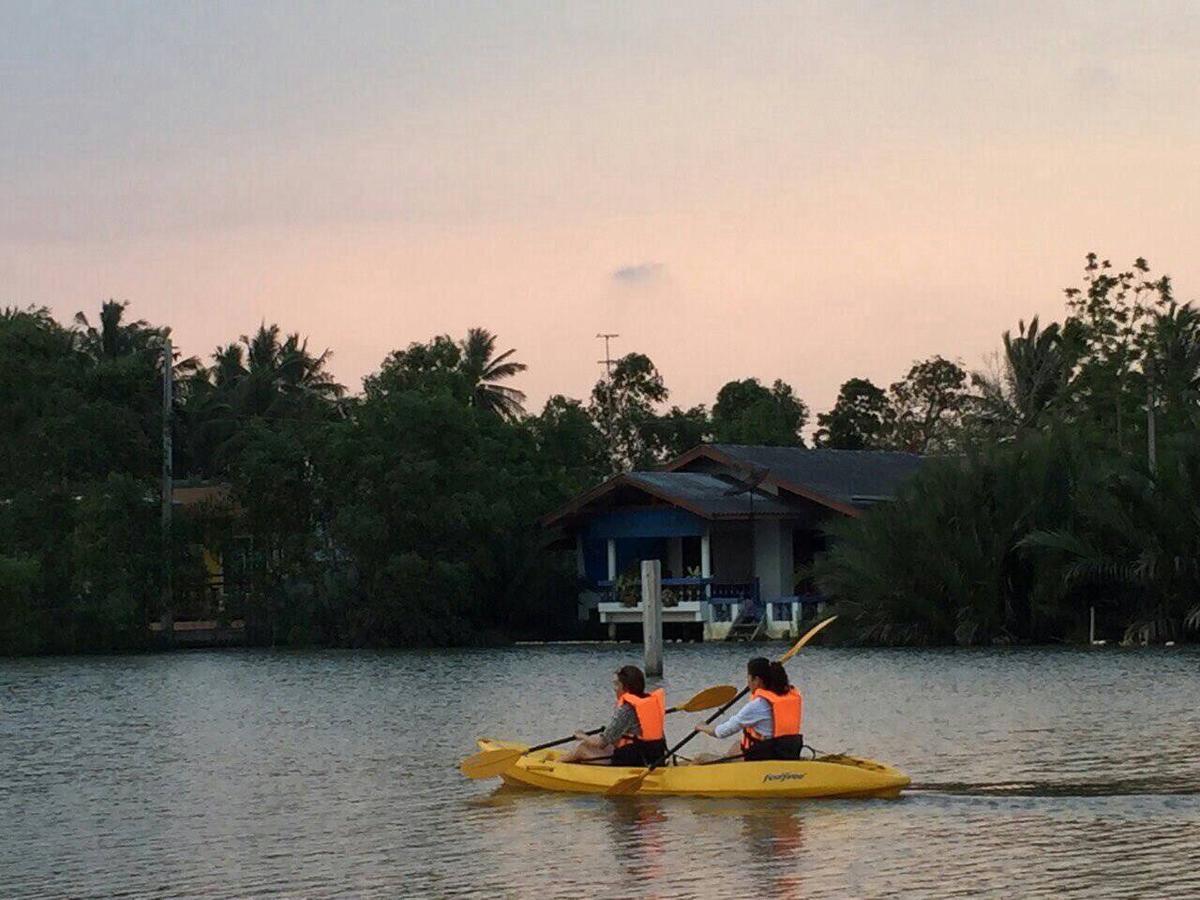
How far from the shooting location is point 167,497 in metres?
62.3

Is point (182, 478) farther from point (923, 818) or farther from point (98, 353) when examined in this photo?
point (923, 818)

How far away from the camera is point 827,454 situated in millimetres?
65625

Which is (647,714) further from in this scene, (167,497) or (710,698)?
(167,497)

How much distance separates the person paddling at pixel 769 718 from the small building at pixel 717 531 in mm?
35554

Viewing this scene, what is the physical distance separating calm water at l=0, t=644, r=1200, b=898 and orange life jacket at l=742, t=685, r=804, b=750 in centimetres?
72

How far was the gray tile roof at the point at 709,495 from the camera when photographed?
5803 centimetres

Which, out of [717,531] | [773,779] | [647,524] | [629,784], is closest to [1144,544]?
[647,524]

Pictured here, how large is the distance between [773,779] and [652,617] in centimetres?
2007

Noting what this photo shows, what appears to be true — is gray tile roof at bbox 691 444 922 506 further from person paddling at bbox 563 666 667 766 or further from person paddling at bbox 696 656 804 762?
person paddling at bbox 696 656 804 762

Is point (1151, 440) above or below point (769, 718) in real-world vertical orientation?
above

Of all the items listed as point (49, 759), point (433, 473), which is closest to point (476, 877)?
point (49, 759)

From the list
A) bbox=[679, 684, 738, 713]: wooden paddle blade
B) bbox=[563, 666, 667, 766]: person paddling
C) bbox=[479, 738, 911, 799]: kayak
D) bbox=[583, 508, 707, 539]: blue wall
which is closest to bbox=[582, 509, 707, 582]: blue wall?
bbox=[583, 508, 707, 539]: blue wall

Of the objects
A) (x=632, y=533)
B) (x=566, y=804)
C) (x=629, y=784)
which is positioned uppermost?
(x=632, y=533)

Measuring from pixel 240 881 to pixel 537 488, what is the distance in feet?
166
